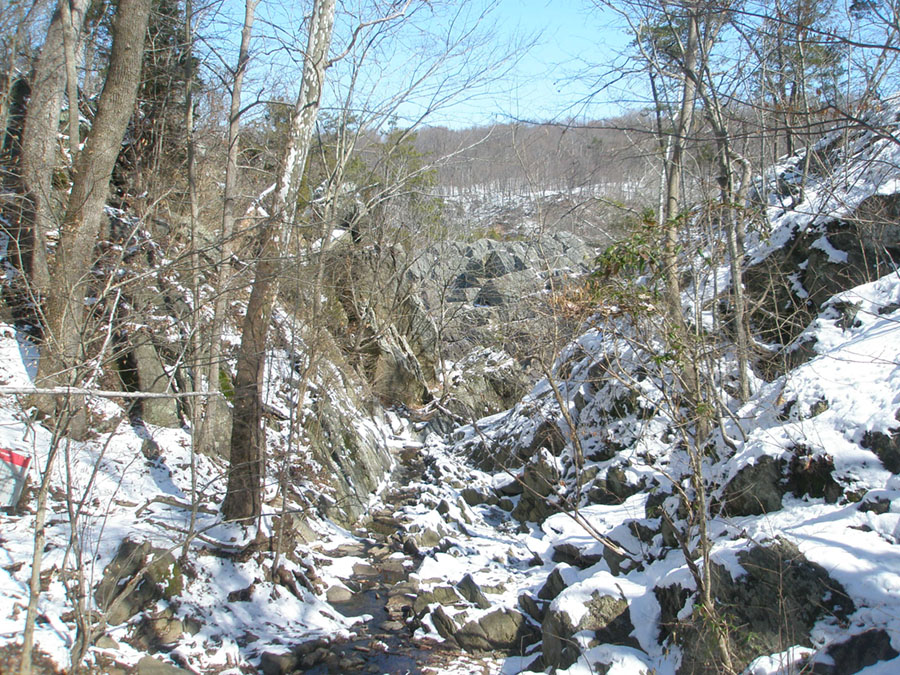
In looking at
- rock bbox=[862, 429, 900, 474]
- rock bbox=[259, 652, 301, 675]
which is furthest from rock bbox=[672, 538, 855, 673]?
rock bbox=[259, 652, 301, 675]

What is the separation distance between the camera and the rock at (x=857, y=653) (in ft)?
10.3

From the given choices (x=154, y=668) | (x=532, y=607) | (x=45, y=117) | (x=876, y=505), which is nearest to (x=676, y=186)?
(x=876, y=505)

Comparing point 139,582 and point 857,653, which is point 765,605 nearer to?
point 857,653

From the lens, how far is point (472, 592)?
6062mm

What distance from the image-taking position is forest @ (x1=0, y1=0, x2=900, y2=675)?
3.76 m

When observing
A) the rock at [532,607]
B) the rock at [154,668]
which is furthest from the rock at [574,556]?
the rock at [154,668]

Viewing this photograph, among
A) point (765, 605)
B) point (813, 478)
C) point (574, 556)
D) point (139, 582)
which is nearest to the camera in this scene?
point (765, 605)

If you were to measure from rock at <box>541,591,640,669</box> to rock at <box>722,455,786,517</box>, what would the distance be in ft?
4.40

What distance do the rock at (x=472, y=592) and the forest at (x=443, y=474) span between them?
0.13 ft

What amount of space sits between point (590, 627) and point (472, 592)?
182 cm

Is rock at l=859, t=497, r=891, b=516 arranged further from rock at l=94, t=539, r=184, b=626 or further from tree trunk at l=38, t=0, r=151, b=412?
tree trunk at l=38, t=0, r=151, b=412

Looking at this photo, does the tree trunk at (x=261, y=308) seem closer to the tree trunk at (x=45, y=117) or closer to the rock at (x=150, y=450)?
the rock at (x=150, y=450)

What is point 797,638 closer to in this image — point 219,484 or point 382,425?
point 219,484

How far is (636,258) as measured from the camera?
4012mm
